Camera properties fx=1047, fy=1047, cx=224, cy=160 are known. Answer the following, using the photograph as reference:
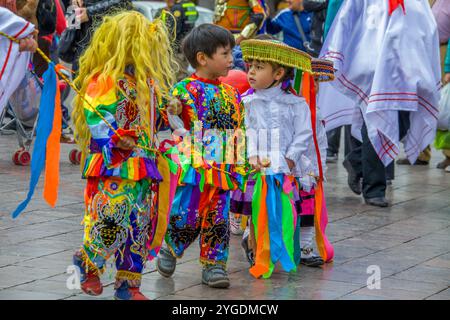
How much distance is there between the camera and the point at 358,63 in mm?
8555

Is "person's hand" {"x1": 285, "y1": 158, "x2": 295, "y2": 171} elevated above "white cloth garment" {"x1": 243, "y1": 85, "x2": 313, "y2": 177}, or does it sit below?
below

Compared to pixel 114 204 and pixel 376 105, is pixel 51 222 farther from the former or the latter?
pixel 376 105

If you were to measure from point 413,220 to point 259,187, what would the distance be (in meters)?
2.17

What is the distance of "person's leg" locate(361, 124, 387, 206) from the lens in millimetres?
8469

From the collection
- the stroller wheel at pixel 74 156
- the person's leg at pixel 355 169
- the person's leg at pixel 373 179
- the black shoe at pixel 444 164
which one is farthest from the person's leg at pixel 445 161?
the stroller wheel at pixel 74 156

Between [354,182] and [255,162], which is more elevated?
[255,162]

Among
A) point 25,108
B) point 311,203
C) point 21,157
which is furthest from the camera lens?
point 25,108

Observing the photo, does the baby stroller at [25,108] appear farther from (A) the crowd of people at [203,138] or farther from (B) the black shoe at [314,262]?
(B) the black shoe at [314,262]

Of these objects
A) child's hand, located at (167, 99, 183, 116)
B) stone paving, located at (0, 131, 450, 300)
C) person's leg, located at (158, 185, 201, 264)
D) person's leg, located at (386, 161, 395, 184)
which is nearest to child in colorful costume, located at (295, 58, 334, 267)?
stone paving, located at (0, 131, 450, 300)

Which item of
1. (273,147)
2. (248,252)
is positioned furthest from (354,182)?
(273,147)

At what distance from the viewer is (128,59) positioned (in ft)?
17.2

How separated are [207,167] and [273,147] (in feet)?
1.72

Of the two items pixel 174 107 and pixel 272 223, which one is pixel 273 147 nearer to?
pixel 272 223

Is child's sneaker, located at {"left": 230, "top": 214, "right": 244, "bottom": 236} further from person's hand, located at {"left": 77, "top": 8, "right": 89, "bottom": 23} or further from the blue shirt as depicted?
the blue shirt
